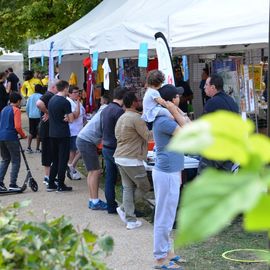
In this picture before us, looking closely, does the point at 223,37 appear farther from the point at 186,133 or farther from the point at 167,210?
the point at 186,133

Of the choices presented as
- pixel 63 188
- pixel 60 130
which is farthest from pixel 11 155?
pixel 63 188

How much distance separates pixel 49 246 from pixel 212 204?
6.44 feet

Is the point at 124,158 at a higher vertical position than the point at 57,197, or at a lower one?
higher

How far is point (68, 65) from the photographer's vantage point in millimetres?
19594

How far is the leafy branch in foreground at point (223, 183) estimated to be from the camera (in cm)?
71

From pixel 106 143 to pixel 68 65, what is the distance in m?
11.8

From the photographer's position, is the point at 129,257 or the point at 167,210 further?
the point at 129,257

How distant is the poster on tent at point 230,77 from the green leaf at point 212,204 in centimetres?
777

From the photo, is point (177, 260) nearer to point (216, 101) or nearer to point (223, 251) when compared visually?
point (223, 251)

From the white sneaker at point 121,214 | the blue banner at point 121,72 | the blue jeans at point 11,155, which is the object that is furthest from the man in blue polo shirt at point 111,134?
the blue banner at point 121,72

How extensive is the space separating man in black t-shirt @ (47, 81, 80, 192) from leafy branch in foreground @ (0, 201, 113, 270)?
6676 millimetres

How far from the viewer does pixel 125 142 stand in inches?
285

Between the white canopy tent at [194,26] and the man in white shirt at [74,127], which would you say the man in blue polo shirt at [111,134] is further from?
the man in white shirt at [74,127]

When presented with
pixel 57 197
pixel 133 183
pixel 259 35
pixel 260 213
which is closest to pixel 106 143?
pixel 133 183
